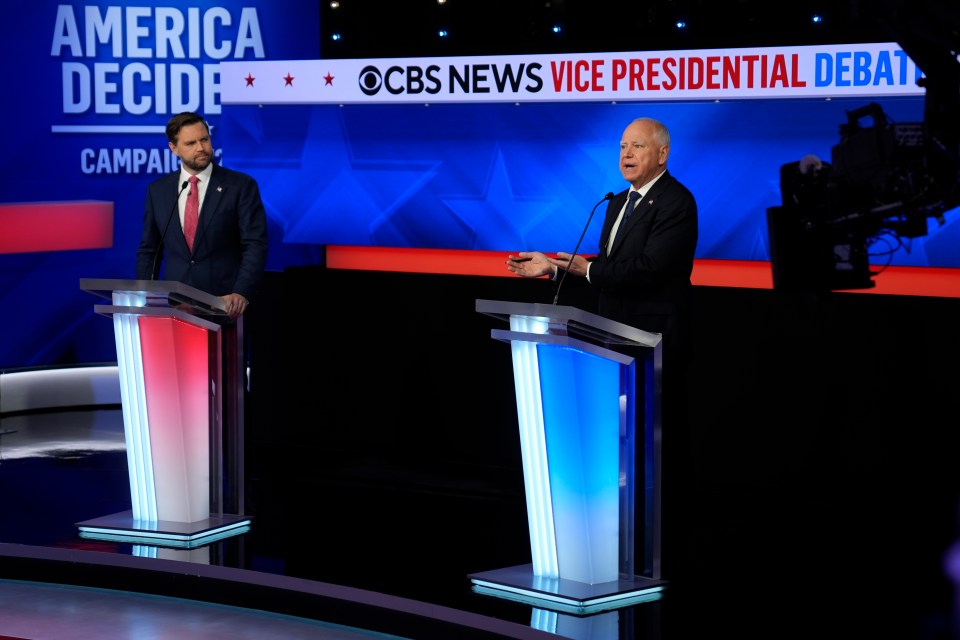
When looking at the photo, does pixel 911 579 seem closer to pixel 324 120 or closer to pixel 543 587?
pixel 543 587

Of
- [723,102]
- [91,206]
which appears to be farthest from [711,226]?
[91,206]

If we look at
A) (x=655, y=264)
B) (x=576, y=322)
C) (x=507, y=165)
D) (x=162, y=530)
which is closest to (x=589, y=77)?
(x=507, y=165)

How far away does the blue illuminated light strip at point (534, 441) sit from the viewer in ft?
12.7

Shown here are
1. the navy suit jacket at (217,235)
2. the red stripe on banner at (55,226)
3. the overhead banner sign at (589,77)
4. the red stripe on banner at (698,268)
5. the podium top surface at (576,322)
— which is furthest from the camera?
the red stripe on banner at (55,226)

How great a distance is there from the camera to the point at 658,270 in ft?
13.5

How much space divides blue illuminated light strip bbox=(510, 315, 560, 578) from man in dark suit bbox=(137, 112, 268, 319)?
4.23 feet

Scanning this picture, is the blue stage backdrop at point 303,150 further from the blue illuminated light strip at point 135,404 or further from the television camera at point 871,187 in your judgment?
the blue illuminated light strip at point 135,404

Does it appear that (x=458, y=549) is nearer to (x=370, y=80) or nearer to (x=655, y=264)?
(x=655, y=264)

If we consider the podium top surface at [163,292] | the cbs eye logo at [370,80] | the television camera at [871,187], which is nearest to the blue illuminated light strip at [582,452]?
the television camera at [871,187]

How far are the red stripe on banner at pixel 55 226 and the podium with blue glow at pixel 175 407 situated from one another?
254 centimetres

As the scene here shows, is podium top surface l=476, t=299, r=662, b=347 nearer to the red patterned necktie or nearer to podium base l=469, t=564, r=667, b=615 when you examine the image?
podium base l=469, t=564, r=667, b=615

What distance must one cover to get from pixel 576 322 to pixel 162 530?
65.7 inches

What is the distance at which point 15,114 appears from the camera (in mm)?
6926

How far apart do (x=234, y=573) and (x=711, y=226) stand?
2.69 meters
